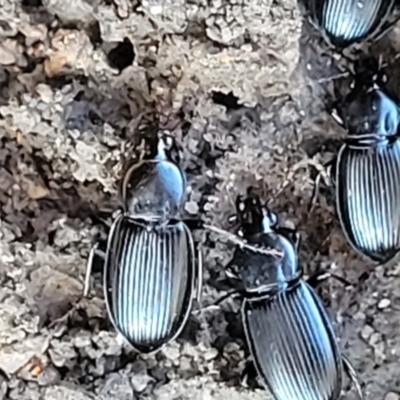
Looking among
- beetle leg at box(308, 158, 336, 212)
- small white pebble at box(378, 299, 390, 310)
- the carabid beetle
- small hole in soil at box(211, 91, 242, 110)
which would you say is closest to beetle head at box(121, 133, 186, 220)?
the carabid beetle

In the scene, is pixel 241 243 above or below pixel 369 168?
below

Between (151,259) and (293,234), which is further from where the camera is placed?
(293,234)

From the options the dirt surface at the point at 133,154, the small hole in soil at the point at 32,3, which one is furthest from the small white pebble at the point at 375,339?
the small hole in soil at the point at 32,3

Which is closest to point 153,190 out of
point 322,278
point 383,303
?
point 322,278

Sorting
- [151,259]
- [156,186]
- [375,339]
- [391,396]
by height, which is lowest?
[391,396]

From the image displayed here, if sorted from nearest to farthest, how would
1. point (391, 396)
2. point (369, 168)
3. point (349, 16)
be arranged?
point (349, 16), point (369, 168), point (391, 396)

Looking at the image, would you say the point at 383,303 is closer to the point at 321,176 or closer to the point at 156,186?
the point at 321,176

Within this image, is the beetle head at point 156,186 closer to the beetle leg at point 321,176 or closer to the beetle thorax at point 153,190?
the beetle thorax at point 153,190

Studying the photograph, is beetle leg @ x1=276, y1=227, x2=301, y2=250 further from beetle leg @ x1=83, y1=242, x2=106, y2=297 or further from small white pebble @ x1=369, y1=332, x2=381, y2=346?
beetle leg @ x1=83, y1=242, x2=106, y2=297

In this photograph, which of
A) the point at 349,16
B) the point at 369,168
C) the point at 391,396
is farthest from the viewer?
the point at 391,396
